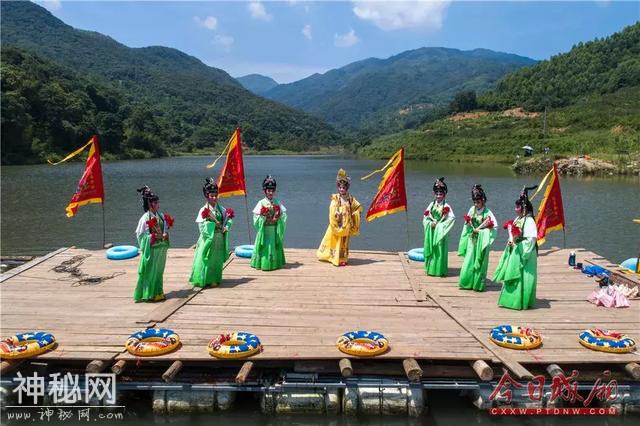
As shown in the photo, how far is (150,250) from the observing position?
930 cm

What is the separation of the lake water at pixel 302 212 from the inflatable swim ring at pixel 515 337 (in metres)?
9.06

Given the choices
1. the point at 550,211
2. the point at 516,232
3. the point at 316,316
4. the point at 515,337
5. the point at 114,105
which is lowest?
the point at 316,316

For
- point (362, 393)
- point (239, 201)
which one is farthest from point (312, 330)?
point (239, 201)

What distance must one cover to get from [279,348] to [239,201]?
27402 millimetres

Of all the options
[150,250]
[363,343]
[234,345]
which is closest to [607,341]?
[363,343]

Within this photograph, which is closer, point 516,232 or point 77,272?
point 516,232

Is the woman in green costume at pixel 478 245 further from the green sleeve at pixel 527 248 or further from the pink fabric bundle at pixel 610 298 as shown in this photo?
the pink fabric bundle at pixel 610 298

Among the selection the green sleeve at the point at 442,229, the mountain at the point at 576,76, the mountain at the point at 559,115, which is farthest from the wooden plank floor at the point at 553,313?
the mountain at the point at 576,76

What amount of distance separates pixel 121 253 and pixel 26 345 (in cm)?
596

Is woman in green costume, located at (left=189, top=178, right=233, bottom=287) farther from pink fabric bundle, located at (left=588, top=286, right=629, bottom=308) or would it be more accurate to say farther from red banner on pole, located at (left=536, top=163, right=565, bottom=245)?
pink fabric bundle, located at (left=588, top=286, right=629, bottom=308)

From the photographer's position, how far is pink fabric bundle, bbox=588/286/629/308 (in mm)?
9328

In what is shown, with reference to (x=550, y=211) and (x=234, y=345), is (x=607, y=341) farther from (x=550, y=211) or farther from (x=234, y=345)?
(x=234, y=345)

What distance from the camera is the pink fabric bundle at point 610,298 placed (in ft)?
30.6

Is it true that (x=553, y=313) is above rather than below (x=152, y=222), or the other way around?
below
